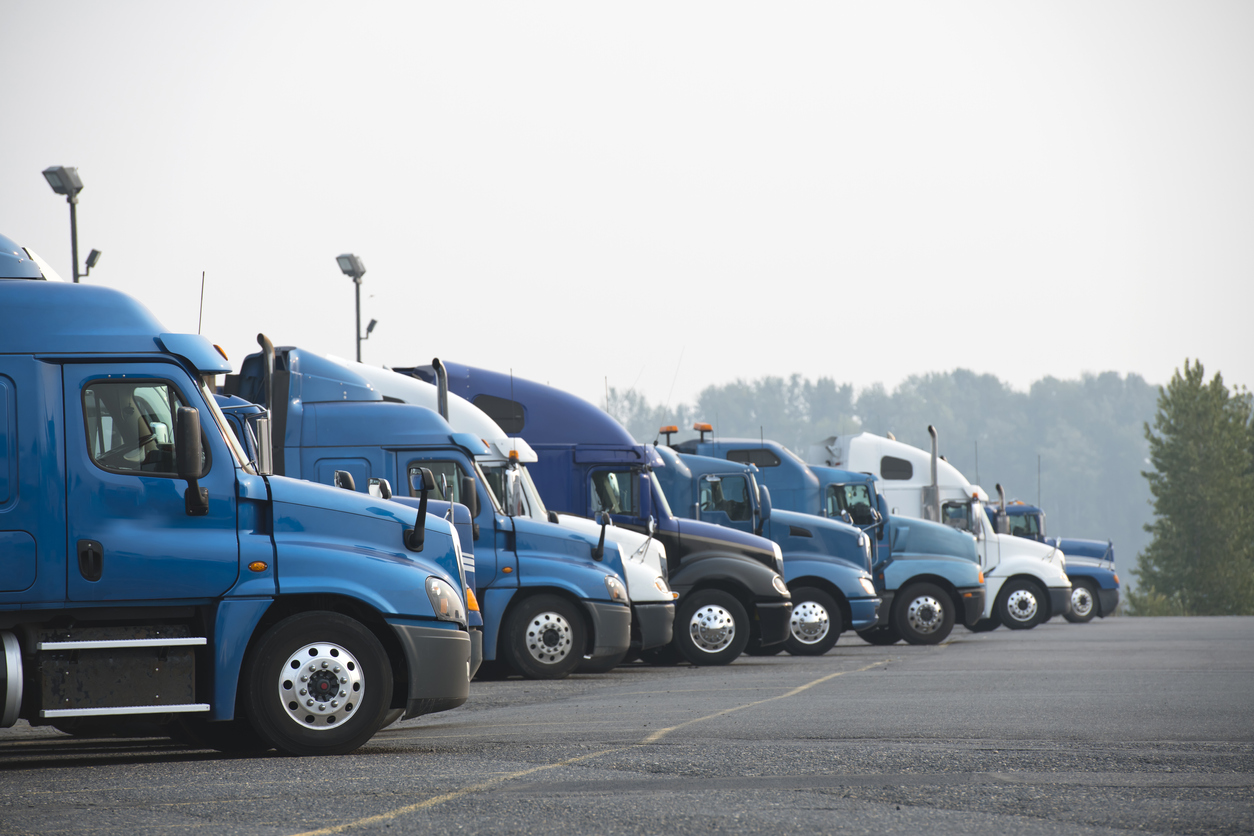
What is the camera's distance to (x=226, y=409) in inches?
474

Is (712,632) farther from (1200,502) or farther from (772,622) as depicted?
(1200,502)

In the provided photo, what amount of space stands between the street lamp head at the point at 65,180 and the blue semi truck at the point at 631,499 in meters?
5.32

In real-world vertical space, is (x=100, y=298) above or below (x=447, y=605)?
above

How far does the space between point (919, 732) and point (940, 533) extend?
49.8ft

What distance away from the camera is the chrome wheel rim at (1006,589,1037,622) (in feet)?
93.7

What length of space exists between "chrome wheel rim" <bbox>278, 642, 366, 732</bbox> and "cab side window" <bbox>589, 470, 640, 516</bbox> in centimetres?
959

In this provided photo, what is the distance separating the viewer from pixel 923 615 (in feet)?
78.6

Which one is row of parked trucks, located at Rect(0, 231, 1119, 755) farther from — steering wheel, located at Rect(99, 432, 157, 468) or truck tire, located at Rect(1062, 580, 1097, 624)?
truck tire, located at Rect(1062, 580, 1097, 624)

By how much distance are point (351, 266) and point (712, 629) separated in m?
10.1

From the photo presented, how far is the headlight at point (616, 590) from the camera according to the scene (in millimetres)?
15742

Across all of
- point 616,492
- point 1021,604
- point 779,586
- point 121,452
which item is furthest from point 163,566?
point 1021,604

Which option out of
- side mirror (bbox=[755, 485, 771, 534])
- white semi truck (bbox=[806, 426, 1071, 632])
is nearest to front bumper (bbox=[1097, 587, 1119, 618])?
white semi truck (bbox=[806, 426, 1071, 632])

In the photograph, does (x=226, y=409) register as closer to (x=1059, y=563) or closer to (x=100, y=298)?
(x=100, y=298)

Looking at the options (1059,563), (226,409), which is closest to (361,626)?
(226,409)
